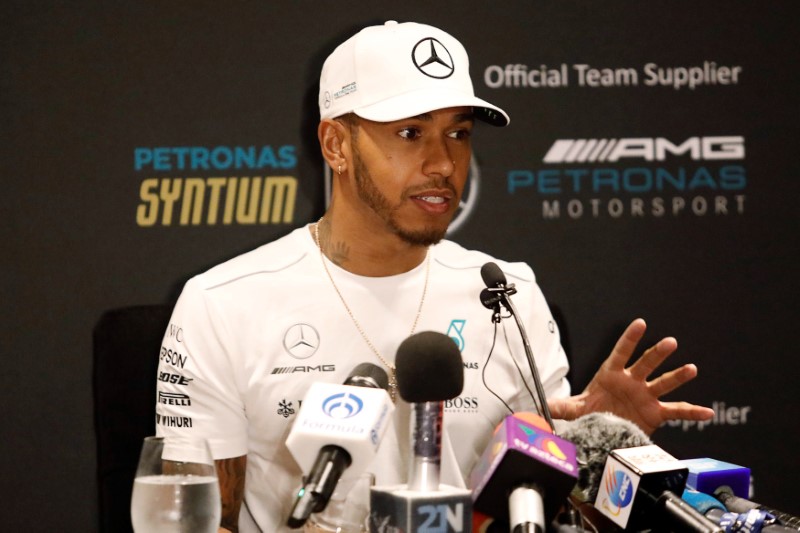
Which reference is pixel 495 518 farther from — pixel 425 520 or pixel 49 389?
pixel 49 389

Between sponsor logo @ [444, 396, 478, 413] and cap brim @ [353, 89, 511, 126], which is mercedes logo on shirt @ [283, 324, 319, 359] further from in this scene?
cap brim @ [353, 89, 511, 126]

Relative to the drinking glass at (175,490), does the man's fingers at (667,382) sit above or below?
above

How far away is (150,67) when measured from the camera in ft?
9.41

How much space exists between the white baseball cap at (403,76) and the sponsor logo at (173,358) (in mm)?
637

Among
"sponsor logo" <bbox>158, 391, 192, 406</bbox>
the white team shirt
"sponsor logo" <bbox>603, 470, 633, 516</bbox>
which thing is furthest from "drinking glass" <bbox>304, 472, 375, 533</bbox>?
Result: "sponsor logo" <bbox>158, 391, 192, 406</bbox>

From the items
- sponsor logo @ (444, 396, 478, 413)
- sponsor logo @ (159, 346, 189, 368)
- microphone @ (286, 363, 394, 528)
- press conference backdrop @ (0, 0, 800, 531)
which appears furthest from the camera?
press conference backdrop @ (0, 0, 800, 531)

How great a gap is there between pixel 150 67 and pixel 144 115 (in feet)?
0.47

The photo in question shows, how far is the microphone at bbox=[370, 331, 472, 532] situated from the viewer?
1.13m

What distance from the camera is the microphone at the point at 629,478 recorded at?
125cm

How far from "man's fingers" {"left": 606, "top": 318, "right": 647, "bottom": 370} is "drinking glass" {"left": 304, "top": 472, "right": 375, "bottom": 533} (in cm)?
85

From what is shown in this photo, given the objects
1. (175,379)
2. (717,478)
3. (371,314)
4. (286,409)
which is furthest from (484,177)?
(717,478)

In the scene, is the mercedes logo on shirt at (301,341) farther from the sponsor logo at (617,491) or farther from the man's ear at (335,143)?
the sponsor logo at (617,491)

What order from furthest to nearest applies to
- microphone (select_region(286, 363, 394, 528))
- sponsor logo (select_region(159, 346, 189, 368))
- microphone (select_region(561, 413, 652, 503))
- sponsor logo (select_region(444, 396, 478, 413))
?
sponsor logo (select_region(444, 396, 478, 413)), sponsor logo (select_region(159, 346, 189, 368)), microphone (select_region(561, 413, 652, 503)), microphone (select_region(286, 363, 394, 528))

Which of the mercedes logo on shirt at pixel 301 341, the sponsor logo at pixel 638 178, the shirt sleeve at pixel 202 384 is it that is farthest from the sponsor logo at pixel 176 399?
the sponsor logo at pixel 638 178
